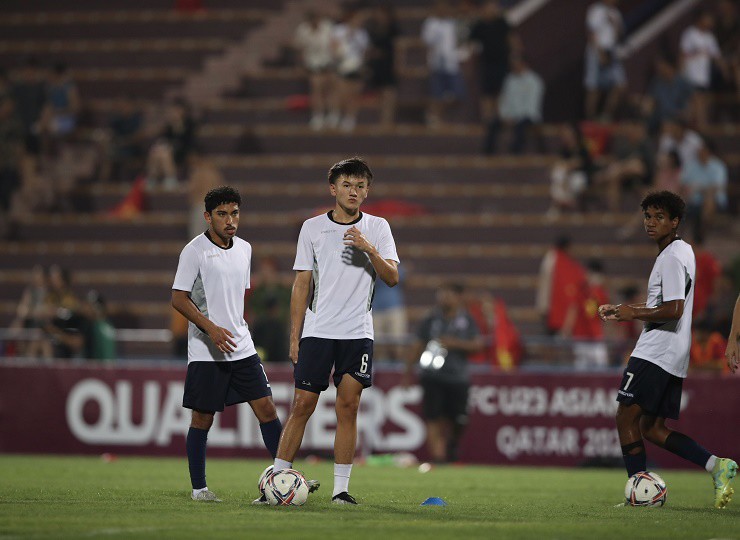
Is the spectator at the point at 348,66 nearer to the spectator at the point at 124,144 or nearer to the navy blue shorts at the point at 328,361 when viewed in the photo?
the spectator at the point at 124,144

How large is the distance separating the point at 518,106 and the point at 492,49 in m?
1.19

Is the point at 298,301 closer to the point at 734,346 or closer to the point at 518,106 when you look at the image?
the point at 734,346

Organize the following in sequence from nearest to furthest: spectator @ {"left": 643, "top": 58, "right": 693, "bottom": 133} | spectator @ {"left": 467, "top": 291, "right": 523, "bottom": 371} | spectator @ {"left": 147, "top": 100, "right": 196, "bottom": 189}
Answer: spectator @ {"left": 467, "top": 291, "right": 523, "bottom": 371}
spectator @ {"left": 643, "top": 58, "right": 693, "bottom": 133}
spectator @ {"left": 147, "top": 100, "right": 196, "bottom": 189}

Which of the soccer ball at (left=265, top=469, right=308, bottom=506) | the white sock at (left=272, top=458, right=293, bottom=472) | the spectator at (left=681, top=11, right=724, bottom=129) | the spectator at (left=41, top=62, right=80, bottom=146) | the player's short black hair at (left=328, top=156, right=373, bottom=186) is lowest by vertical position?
the soccer ball at (left=265, top=469, right=308, bottom=506)

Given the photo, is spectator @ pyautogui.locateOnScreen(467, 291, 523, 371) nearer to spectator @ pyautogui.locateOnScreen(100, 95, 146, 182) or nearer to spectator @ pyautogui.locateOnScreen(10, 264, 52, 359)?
spectator @ pyautogui.locateOnScreen(10, 264, 52, 359)

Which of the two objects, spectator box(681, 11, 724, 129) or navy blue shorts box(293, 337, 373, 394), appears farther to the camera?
spectator box(681, 11, 724, 129)

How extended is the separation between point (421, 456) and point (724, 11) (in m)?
11.6

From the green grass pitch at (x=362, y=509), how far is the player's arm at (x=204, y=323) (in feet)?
4.02

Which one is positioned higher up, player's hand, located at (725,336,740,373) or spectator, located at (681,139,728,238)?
spectator, located at (681,139,728,238)

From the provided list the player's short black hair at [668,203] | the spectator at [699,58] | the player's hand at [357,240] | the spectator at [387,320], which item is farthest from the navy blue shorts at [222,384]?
the spectator at [699,58]

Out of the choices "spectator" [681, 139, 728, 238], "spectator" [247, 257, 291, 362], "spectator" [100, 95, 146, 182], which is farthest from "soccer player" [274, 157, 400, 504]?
"spectator" [100, 95, 146, 182]

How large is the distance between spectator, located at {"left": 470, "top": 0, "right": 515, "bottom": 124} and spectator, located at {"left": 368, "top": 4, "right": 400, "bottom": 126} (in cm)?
152

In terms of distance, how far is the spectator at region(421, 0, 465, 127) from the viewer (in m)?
25.6

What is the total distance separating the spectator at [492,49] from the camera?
2500 cm
